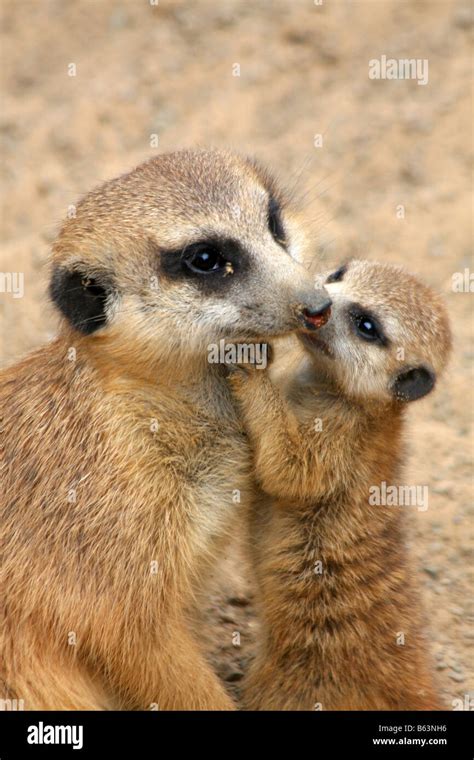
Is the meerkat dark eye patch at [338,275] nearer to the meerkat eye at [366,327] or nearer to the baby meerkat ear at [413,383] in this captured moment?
the meerkat eye at [366,327]

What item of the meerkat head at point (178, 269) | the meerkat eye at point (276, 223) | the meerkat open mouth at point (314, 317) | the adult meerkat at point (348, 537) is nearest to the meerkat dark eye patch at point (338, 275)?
the adult meerkat at point (348, 537)

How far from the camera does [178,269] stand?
4.33 m

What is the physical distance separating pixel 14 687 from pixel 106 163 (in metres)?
5.70

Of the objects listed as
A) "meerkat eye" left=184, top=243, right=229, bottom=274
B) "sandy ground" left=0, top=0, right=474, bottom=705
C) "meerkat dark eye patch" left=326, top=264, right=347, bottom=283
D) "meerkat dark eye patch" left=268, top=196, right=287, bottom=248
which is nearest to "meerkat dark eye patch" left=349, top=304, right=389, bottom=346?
"meerkat dark eye patch" left=326, top=264, right=347, bottom=283

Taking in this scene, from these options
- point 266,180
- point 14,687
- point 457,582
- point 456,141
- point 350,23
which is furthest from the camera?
point 350,23

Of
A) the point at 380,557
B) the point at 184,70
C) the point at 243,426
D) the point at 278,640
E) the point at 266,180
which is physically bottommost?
the point at 278,640

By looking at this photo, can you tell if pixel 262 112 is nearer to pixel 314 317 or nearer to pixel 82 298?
pixel 82 298

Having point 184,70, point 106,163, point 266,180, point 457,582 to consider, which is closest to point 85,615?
point 266,180

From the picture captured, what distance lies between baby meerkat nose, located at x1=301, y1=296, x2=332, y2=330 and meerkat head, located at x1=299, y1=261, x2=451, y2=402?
660mm

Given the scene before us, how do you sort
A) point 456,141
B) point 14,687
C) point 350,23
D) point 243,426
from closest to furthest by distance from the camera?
point 14,687 < point 243,426 < point 456,141 < point 350,23

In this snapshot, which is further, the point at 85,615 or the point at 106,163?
the point at 106,163

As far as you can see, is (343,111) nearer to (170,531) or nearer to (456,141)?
(456,141)

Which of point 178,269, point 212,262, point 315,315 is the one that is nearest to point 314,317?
point 315,315

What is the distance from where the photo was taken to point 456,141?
8.91m
